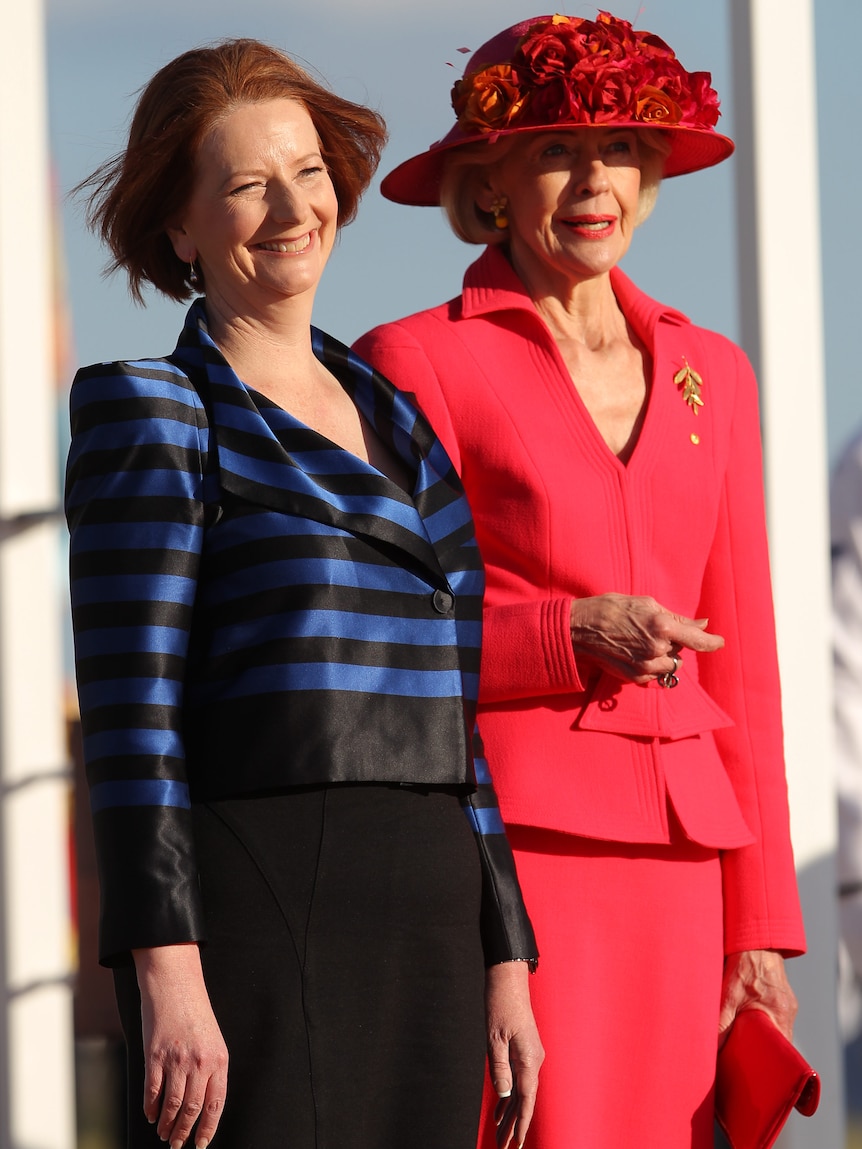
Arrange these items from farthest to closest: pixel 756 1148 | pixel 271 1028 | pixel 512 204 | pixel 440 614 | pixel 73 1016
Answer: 1. pixel 73 1016
2. pixel 512 204
3. pixel 756 1148
4. pixel 440 614
5. pixel 271 1028

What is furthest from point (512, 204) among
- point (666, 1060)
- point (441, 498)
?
point (666, 1060)

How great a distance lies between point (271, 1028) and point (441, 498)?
729 mm

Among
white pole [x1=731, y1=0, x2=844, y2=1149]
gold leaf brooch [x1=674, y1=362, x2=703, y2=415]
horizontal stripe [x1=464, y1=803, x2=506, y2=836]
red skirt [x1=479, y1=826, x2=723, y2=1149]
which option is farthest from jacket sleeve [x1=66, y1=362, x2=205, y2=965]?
white pole [x1=731, y1=0, x2=844, y2=1149]

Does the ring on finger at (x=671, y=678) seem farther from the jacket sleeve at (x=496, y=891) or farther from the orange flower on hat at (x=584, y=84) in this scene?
the orange flower on hat at (x=584, y=84)

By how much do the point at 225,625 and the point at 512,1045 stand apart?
2.26ft

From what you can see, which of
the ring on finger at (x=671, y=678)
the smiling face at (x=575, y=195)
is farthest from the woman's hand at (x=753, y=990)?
the smiling face at (x=575, y=195)

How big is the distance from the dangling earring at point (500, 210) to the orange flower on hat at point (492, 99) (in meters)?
0.13

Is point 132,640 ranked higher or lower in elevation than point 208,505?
lower

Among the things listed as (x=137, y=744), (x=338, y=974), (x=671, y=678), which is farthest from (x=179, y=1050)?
(x=671, y=678)

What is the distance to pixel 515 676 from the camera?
2.50 m

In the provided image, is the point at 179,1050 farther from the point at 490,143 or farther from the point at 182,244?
the point at 490,143

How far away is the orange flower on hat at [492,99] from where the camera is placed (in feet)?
8.68

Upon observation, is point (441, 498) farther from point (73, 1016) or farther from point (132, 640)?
point (73, 1016)

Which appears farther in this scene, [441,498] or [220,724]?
[441,498]
